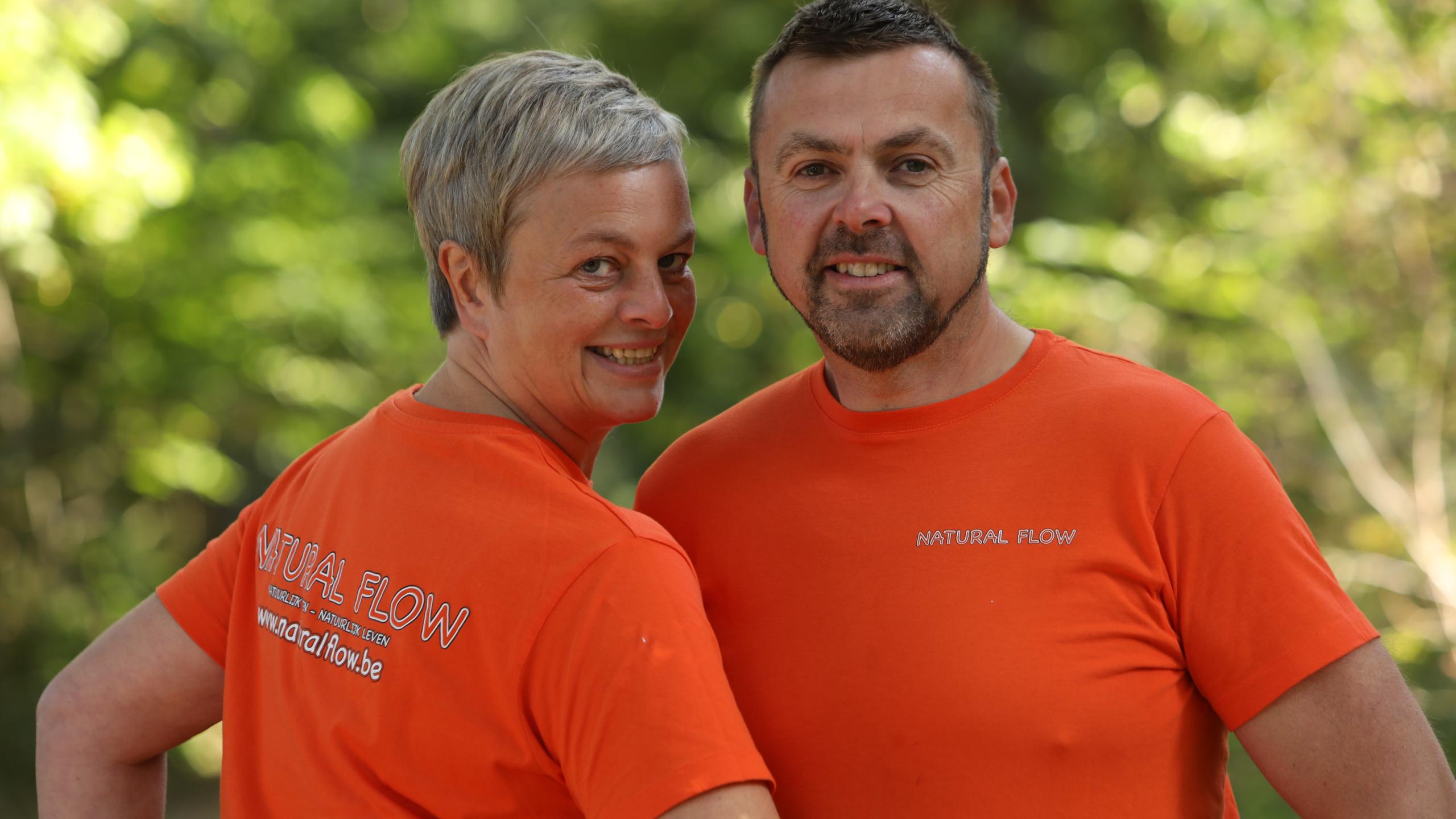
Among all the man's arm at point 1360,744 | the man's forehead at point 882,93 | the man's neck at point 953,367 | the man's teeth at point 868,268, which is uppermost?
the man's forehead at point 882,93

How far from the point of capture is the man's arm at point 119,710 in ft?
7.69

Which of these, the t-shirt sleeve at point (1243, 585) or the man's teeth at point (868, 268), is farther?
the man's teeth at point (868, 268)

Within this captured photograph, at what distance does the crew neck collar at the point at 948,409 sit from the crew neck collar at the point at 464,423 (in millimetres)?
517

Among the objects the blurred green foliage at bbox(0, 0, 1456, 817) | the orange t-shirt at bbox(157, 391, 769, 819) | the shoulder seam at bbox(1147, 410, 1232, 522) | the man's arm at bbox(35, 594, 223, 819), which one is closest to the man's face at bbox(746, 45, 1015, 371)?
the shoulder seam at bbox(1147, 410, 1232, 522)

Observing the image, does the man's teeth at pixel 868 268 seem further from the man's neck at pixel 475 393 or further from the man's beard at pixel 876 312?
the man's neck at pixel 475 393

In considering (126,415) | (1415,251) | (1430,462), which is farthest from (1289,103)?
(126,415)

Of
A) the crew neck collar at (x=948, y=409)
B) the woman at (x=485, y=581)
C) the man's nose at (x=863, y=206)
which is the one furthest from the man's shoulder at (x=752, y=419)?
the man's nose at (x=863, y=206)

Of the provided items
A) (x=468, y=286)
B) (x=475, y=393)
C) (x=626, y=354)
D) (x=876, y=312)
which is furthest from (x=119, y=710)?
(x=876, y=312)

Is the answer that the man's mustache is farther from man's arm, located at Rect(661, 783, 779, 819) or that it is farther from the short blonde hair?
man's arm, located at Rect(661, 783, 779, 819)

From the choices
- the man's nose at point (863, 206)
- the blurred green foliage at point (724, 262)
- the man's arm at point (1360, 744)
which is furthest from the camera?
the blurred green foliage at point (724, 262)

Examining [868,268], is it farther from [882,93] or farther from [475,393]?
[475,393]

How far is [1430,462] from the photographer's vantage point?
6098 millimetres

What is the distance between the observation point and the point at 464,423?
2020 mm

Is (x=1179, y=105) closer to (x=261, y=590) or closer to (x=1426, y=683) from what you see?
(x=1426, y=683)
